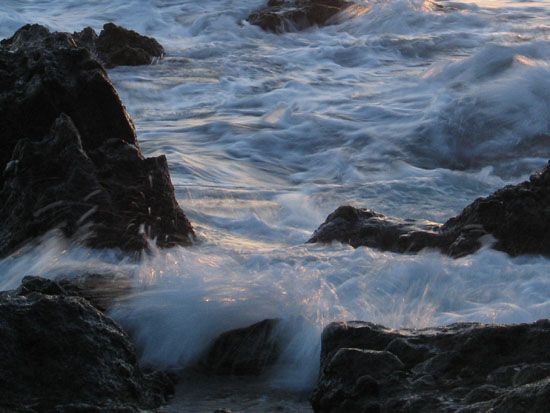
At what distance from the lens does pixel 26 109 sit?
5242mm

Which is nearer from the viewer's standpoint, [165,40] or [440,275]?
[440,275]

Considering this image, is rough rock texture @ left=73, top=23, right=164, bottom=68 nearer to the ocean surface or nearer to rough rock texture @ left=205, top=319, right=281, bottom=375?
the ocean surface

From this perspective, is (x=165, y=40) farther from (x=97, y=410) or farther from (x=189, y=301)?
(x=97, y=410)

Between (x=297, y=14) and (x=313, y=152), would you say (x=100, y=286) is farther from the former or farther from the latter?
(x=297, y=14)

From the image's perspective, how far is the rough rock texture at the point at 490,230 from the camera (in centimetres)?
448

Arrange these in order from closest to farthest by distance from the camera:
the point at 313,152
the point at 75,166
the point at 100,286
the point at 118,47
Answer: the point at 100,286
the point at 75,166
the point at 313,152
the point at 118,47

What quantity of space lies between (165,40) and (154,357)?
1299 centimetres

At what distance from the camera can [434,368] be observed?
2975 mm

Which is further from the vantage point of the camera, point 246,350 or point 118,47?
point 118,47

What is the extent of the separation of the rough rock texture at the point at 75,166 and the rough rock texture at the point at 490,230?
96cm

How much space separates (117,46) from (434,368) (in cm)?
1096

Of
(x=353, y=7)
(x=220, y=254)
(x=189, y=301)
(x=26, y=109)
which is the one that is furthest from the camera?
(x=353, y=7)

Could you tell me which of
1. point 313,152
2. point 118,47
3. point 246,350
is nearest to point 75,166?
point 246,350

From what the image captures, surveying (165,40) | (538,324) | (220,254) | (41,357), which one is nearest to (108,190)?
(220,254)
